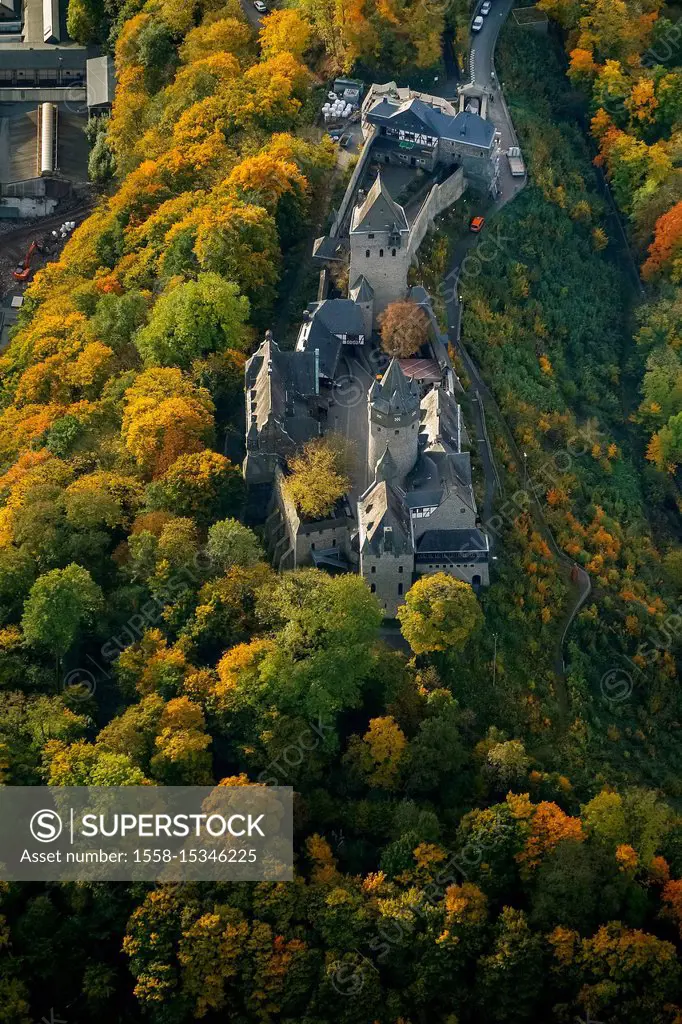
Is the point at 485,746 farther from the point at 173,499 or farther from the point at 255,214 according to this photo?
the point at 255,214

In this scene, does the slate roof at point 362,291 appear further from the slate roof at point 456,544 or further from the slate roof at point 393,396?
the slate roof at point 456,544

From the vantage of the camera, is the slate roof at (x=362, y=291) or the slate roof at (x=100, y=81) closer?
the slate roof at (x=362, y=291)

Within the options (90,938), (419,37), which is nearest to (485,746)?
(90,938)

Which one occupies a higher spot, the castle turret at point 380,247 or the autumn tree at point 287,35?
the autumn tree at point 287,35

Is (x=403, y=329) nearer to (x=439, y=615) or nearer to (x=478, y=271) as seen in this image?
(x=478, y=271)

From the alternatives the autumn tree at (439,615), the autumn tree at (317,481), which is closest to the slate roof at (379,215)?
the autumn tree at (317,481)

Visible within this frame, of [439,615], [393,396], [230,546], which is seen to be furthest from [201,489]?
[439,615]
